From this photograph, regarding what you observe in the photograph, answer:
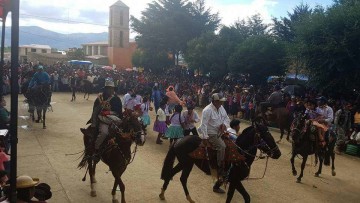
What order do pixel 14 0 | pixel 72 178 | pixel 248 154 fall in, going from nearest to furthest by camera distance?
pixel 14 0 < pixel 248 154 < pixel 72 178

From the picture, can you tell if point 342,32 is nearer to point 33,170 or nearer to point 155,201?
point 155,201

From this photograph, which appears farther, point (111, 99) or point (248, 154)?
point (111, 99)

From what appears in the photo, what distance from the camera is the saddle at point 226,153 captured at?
707 centimetres

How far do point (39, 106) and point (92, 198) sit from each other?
8712 mm

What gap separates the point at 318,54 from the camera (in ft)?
56.2

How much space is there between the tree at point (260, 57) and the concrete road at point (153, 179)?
37.7 feet

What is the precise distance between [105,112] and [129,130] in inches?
29.0

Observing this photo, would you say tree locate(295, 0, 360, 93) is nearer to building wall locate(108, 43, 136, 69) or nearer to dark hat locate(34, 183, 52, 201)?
dark hat locate(34, 183, 52, 201)

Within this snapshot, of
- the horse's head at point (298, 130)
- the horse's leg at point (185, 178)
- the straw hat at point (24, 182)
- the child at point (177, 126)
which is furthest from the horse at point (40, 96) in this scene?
the straw hat at point (24, 182)

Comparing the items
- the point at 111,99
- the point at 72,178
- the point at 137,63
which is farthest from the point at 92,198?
the point at 137,63

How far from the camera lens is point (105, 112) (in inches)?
299

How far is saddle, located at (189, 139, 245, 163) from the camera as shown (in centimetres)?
707

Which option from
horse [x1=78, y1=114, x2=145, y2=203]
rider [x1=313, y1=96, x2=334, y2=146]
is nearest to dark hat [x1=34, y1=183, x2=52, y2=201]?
horse [x1=78, y1=114, x2=145, y2=203]

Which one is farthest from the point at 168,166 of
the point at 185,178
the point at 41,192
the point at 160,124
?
the point at 160,124
